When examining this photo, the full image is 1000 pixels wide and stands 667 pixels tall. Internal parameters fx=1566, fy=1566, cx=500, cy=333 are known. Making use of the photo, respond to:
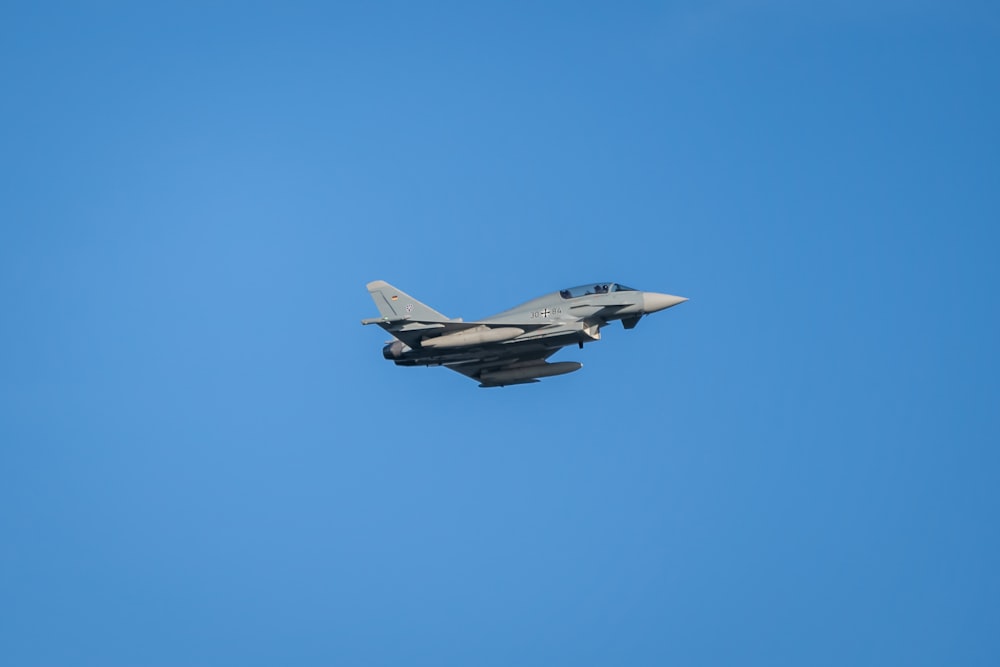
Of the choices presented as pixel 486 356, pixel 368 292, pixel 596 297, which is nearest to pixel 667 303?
pixel 596 297

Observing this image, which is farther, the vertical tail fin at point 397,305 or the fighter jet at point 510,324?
the vertical tail fin at point 397,305

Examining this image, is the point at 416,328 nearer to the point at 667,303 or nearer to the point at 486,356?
the point at 486,356

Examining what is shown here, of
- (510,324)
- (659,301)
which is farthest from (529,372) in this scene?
(659,301)

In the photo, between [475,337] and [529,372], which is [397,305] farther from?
[529,372]

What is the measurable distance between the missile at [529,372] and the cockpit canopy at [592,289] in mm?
2771

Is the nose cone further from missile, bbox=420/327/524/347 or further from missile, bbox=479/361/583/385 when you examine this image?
missile, bbox=420/327/524/347

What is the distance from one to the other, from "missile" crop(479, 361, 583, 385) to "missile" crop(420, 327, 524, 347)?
3027 mm

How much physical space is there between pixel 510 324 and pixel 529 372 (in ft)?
10.9

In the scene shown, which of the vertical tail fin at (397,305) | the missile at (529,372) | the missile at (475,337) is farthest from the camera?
the missile at (529,372)

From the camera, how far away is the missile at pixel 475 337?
5297cm

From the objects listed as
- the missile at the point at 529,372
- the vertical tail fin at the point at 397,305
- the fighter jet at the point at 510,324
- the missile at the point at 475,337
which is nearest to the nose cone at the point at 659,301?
the fighter jet at the point at 510,324

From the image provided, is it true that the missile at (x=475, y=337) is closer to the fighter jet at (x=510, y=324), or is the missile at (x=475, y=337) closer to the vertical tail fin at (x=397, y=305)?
the fighter jet at (x=510, y=324)

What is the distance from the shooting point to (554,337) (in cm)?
5316

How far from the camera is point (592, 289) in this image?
54.3 meters
